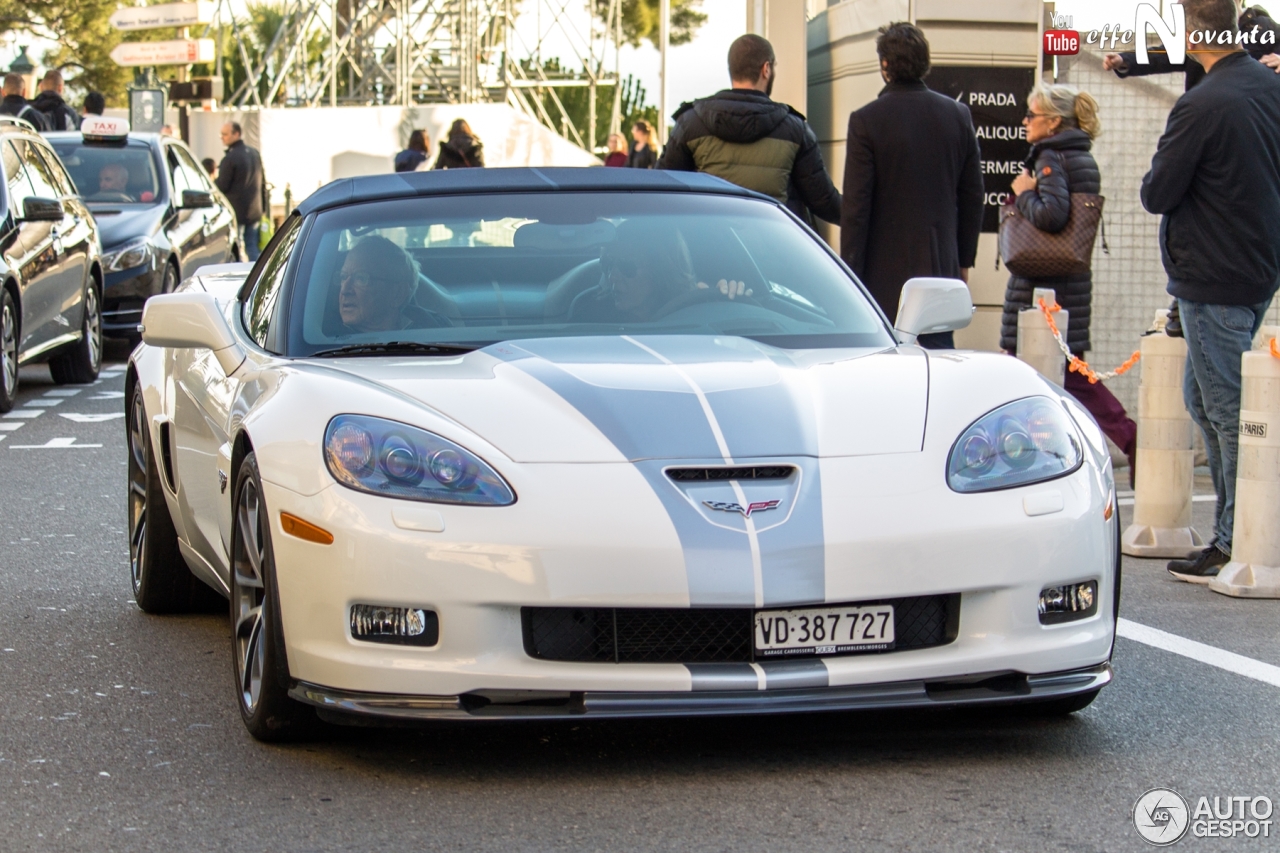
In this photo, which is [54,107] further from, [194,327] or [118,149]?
[194,327]

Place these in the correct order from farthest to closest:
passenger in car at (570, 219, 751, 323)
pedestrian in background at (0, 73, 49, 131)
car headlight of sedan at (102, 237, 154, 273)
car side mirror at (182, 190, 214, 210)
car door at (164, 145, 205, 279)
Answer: pedestrian in background at (0, 73, 49, 131), car side mirror at (182, 190, 214, 210), car door at (164, 145, 205, 279), car headlight of sedan at (102, 237, 154, 273), passenger in car at (570, 219, 751, 323)

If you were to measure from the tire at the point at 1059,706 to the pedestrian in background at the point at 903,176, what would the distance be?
377cm

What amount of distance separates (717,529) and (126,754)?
4.84 feet

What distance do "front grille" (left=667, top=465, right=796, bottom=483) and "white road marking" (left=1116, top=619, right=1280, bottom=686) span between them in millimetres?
1817

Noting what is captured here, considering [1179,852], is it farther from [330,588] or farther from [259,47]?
[259,47]

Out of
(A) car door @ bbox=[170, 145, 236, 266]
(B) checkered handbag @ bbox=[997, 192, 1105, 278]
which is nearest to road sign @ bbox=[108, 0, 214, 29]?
(A) car door @ bbox=[170, 145, 236, 266]

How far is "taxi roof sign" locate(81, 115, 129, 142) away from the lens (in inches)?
640

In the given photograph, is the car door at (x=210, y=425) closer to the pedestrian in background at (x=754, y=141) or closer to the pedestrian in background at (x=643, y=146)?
the pedestrian in background at (x=754, y=141)

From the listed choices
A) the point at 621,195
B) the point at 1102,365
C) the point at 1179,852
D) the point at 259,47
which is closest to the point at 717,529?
the point at 1179,852

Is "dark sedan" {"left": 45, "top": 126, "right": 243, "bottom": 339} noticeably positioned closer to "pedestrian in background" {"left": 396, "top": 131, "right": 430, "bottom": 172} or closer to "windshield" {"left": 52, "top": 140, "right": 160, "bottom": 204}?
"windshield" {"left": 52, "top": 140, "right": 160, "bottom": 204}

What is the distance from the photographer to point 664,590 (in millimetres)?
3873

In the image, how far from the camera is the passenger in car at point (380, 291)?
16.4 feet

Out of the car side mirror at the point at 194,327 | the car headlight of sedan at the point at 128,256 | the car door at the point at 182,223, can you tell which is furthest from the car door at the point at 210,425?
the car door at the point at 182,223

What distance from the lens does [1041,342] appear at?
8.55 meters
